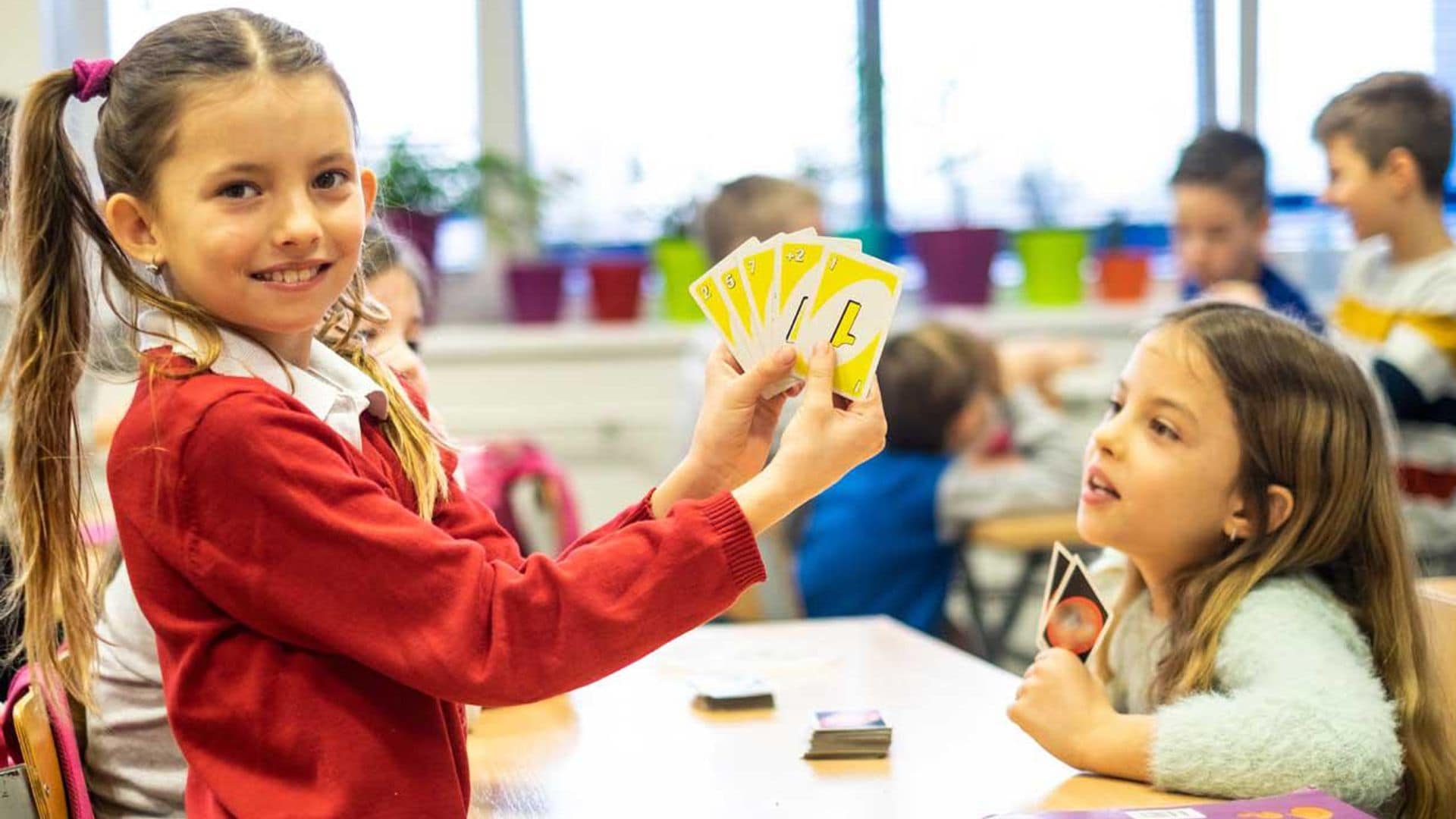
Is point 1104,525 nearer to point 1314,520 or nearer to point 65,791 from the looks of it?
point 1314,520

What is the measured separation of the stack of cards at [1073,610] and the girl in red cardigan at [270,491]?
403 millimetres

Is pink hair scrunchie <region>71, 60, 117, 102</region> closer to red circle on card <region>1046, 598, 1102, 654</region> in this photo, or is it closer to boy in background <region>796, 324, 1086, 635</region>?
red circle on card <region>1046, 598, 1102, 654</region>

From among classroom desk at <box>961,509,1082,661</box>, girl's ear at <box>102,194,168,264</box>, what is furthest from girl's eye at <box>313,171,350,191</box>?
classroom desk at <box>961,509,1082,661</box>

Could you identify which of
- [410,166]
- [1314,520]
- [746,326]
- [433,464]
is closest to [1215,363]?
[1314,520]

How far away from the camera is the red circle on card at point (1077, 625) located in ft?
5.67

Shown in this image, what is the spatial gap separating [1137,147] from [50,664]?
468 centimetres

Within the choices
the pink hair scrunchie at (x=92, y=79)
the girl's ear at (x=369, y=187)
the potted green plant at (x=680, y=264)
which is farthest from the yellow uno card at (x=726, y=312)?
the potted green plant at (x=680, y=264)

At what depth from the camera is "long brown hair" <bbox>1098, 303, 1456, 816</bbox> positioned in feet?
5.79

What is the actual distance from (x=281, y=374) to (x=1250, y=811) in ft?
2.92

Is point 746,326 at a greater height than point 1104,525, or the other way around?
point 746,326

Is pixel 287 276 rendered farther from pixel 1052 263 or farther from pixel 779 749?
pixel 1052 263

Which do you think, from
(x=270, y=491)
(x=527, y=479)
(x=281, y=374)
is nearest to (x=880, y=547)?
(x=527, y=479)

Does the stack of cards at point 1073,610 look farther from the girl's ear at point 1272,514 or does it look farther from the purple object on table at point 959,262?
the purple object on table at point 959,262

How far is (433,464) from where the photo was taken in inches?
59.4
